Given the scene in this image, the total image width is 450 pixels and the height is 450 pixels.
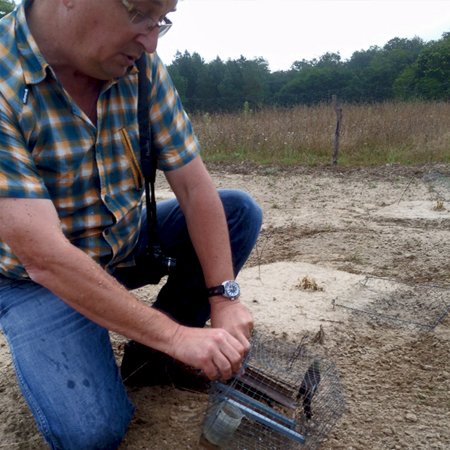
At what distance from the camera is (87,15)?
5.35 feet

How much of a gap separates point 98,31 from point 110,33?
0.04m

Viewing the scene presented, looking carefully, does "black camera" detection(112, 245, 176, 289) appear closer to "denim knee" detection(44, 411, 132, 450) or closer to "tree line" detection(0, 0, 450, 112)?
"denim knee" detection(44, 411, 132, 450)

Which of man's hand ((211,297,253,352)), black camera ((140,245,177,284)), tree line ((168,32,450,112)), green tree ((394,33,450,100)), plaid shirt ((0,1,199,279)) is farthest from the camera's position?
tree line ((168,32,450,112))

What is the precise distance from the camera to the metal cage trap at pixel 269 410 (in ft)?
5.48

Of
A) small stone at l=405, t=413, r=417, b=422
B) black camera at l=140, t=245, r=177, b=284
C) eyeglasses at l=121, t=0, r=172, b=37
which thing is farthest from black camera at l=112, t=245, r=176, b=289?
small stone at l=405, t=413, r=417, b=422

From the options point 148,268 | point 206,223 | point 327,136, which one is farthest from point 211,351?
point 327,136

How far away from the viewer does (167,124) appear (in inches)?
84.4

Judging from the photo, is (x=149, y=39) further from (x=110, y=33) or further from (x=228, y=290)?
(x=228, y=290)

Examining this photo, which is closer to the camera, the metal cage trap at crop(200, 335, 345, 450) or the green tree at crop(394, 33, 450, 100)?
the metal cage trap at crop(200, 335, 345, 450)

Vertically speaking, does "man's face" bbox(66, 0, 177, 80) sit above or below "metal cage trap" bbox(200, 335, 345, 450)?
above

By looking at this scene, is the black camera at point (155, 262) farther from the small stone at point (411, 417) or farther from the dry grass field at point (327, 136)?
the dry grass field at point (327, 136)

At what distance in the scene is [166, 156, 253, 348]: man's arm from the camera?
2115mm

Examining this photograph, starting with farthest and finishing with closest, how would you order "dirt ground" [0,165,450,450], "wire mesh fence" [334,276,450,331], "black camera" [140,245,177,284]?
"wire mesh fence" [334,276,450,331] → "black camera" [140,245,177,284] → "dirt ground" [0,165,450,450]

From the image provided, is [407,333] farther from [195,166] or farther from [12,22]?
[12,22]
